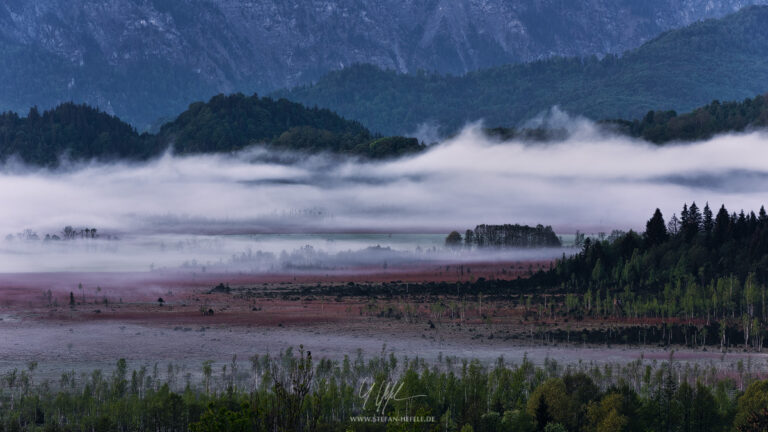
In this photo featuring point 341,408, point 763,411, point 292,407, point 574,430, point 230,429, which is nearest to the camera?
point 292,407

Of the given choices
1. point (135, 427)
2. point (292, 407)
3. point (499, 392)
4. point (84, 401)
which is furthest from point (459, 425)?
point (292, 407)

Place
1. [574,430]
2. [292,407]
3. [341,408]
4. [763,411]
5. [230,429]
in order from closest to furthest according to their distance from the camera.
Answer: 1. [292,407]
2. [230,429]
3. [763,411]
4. [574,430]
5. [341,408]

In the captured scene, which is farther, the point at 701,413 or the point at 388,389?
the point at 388,389

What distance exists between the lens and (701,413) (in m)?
173

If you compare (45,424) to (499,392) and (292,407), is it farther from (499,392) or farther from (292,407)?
(292,407)

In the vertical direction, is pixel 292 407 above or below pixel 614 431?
above

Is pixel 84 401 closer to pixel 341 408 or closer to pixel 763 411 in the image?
pixel 341 408

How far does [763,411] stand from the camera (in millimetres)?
156625

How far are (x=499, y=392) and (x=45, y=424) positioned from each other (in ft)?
243

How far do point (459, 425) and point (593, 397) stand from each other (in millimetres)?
23840

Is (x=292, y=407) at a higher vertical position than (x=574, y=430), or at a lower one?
higher

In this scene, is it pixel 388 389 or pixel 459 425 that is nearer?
pixel 459 425

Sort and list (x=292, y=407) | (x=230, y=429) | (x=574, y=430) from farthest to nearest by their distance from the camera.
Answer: (x=574, y=430), (x=230, y=429), (x=292, y=407)

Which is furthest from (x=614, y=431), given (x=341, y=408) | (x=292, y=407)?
(x=292, y=407)
